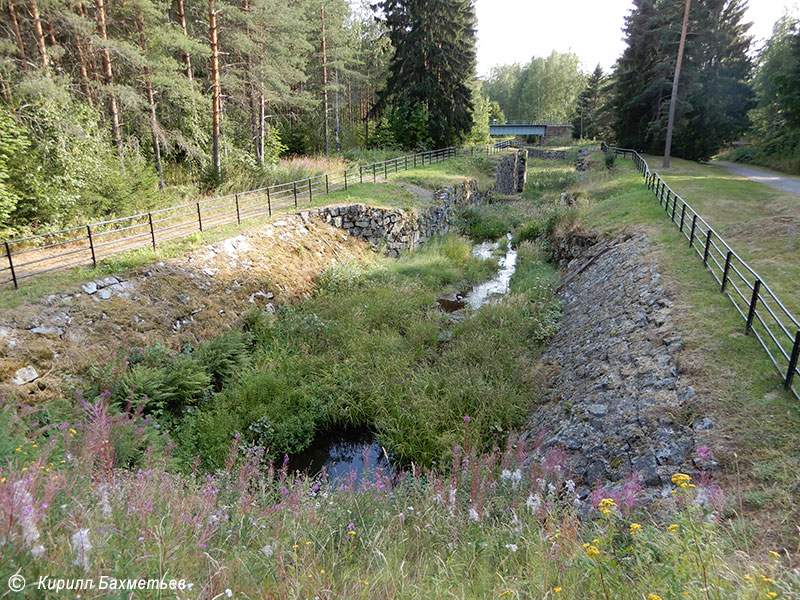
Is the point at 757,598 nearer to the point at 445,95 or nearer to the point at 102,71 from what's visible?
the point at 102,71

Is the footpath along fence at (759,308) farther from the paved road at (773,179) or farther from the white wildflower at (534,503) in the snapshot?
the paved road at (773,179)

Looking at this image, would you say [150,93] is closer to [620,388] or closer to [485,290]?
[485,290]

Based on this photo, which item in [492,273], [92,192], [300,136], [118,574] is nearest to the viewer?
[118,574]

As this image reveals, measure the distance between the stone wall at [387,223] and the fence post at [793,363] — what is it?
14723 mm

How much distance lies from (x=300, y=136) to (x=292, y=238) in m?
21.3

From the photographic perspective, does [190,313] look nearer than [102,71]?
Yes

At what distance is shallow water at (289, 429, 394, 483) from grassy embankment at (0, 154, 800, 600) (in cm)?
35

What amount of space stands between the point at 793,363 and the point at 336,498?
5.75 m

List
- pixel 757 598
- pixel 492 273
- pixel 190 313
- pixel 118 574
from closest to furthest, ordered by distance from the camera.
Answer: pixel 118 574 → pixel 757 598 → pixel 190 313 → pixel 492 273

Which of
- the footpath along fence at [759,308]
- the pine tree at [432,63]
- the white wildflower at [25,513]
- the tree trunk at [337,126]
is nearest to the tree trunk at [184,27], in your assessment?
the tree trunk at [337,126]

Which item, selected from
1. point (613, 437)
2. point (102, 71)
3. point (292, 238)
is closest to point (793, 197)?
point (613, 437)

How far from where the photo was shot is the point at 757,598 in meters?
2.45

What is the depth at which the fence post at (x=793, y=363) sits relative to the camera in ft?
17.1
